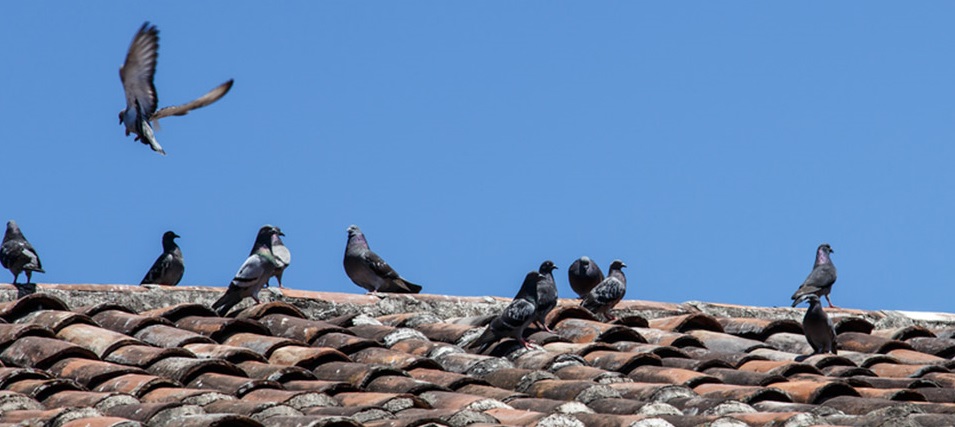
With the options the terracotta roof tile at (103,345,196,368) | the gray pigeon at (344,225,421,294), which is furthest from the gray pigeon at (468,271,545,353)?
the gray pigeon at (344,225,421,294)

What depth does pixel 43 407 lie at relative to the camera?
17.5ft

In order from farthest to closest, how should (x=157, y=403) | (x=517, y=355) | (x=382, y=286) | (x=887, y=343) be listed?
(x=382, y=286) → (x=887, y=343) → (x=517, y=355) → (x=157, y=403)

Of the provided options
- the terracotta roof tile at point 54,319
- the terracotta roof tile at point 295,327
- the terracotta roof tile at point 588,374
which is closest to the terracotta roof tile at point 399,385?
the terracotta roof tile at point 588,374

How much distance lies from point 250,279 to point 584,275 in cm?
486

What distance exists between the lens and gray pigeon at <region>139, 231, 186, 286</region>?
13.4 meters

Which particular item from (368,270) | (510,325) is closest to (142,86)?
(368,270)

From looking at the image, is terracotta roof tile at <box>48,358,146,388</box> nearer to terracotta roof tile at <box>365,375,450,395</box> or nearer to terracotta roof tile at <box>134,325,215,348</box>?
terracotta roof tile at <box>134,325,215,348</box>

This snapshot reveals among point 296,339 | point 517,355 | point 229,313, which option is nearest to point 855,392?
point 517,355

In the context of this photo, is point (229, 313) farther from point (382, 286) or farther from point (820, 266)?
point (820, 266)

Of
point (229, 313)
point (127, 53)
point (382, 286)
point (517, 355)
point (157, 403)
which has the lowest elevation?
point (157, 403)

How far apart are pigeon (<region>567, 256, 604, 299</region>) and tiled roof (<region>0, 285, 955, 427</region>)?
4204 mm

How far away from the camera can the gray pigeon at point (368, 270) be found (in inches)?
480

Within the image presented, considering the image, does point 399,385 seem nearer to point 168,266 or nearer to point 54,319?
point 54,319

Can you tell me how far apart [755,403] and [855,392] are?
1.59 ft
